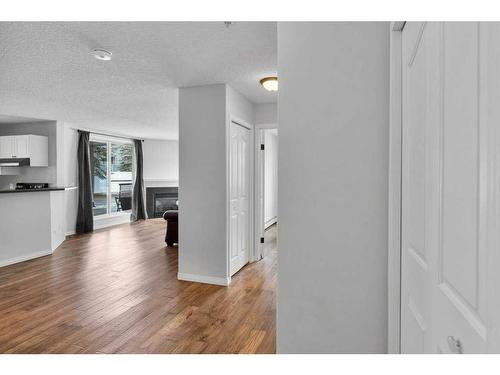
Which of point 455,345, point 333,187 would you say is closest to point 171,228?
point 333,187

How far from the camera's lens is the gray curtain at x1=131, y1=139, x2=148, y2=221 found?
340 inches

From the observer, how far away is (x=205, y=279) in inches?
146

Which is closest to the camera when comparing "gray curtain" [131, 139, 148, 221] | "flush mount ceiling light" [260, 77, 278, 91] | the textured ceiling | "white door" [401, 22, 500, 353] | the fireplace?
"white door" [401, 22, 500, 353]

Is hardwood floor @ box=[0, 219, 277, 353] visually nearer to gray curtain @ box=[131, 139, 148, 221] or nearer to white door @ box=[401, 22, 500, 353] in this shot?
white door @ box=[401, 22, 500, 353]

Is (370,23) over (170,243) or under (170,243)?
over

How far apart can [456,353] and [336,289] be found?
0.73 metres

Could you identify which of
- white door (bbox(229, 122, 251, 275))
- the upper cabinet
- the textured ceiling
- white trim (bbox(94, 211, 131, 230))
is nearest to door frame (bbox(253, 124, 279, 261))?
white door (bbox(229, 122, 251, 275))

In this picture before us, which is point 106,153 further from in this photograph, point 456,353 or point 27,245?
point 456,353

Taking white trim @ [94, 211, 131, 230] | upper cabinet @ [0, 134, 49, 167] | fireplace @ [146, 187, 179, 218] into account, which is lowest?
white trim @ [94, 211, 131, 230]

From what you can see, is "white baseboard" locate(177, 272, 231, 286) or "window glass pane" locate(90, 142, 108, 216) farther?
"window glass pane" locate(90, 142, 108, 216)

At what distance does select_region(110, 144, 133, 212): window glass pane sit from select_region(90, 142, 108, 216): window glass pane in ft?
0.74

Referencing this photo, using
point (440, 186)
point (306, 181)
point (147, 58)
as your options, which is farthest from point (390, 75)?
point (147, 58)

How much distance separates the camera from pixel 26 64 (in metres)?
2.93

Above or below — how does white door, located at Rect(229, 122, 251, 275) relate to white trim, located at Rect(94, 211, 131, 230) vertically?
above
